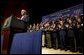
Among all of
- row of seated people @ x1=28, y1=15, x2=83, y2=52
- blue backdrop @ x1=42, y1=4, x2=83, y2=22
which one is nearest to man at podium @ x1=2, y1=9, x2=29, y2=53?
row of seated people @ x1=28, y1=15, x2=83, y2=52

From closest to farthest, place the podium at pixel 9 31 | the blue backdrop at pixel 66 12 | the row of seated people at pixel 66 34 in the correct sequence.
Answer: the podium at pixel 9 31
the row of seated people at pixel 66 34
the blue backdrop at pixel 66 12

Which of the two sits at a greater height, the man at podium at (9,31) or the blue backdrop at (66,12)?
the blue backdrop at (66,12)

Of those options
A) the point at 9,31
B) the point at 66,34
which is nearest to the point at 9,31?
the point at 9,31

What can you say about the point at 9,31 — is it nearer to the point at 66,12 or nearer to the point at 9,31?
the point at 9,31

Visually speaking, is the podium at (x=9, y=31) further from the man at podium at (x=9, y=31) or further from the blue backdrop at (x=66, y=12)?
the blue backdrop at (x=66, y=12)

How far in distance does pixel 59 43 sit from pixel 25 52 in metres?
1.54

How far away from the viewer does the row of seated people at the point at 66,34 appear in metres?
2.71

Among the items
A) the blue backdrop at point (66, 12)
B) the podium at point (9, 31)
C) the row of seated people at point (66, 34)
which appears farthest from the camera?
the blue backdrop at point (66, 12)

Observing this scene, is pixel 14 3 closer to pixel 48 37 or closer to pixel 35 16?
pixel 35 16

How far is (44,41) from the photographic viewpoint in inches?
139

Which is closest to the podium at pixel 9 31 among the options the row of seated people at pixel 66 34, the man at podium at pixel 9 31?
the man at podium at pixel 9 31

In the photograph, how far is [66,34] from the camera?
116 inches

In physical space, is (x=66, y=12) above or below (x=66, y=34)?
above

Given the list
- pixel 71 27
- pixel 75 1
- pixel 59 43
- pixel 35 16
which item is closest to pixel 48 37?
pixel 59 43
